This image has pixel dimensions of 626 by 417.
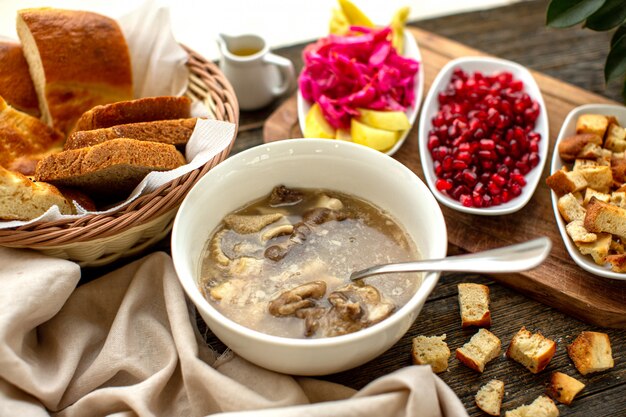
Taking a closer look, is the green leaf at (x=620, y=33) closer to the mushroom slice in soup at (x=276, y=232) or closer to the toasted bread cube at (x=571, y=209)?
the toasted bread cube at (x=571, y=209)

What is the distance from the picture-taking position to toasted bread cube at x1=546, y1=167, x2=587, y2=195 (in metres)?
3.09

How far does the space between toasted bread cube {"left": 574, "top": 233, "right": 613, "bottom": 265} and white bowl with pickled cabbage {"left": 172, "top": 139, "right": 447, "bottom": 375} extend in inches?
29.9

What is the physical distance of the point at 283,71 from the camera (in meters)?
3.95

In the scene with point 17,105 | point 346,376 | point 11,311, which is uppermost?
point 17,105

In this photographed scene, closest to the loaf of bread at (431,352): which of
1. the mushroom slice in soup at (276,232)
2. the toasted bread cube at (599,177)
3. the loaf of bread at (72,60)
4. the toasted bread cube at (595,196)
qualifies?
the mushroom slice in soup at (276,232)

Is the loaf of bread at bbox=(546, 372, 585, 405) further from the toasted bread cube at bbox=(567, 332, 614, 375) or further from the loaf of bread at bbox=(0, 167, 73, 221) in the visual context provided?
the loaf of bread at bbox=(0, 167, 73, 221)

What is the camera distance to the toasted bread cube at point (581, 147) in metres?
3.28

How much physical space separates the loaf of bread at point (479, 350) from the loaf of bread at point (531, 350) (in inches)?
2.6

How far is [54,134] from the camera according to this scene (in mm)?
3209

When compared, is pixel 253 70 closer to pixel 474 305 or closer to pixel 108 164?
pixel 108 164

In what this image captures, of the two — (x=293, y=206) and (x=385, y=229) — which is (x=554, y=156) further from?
(x=293, y=206)

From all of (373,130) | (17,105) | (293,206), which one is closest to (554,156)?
(373,130)

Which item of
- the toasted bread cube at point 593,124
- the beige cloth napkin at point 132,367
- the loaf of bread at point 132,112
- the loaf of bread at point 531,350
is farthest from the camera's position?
the toasted bread cube at point 593,124

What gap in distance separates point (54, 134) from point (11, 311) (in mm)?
1087
